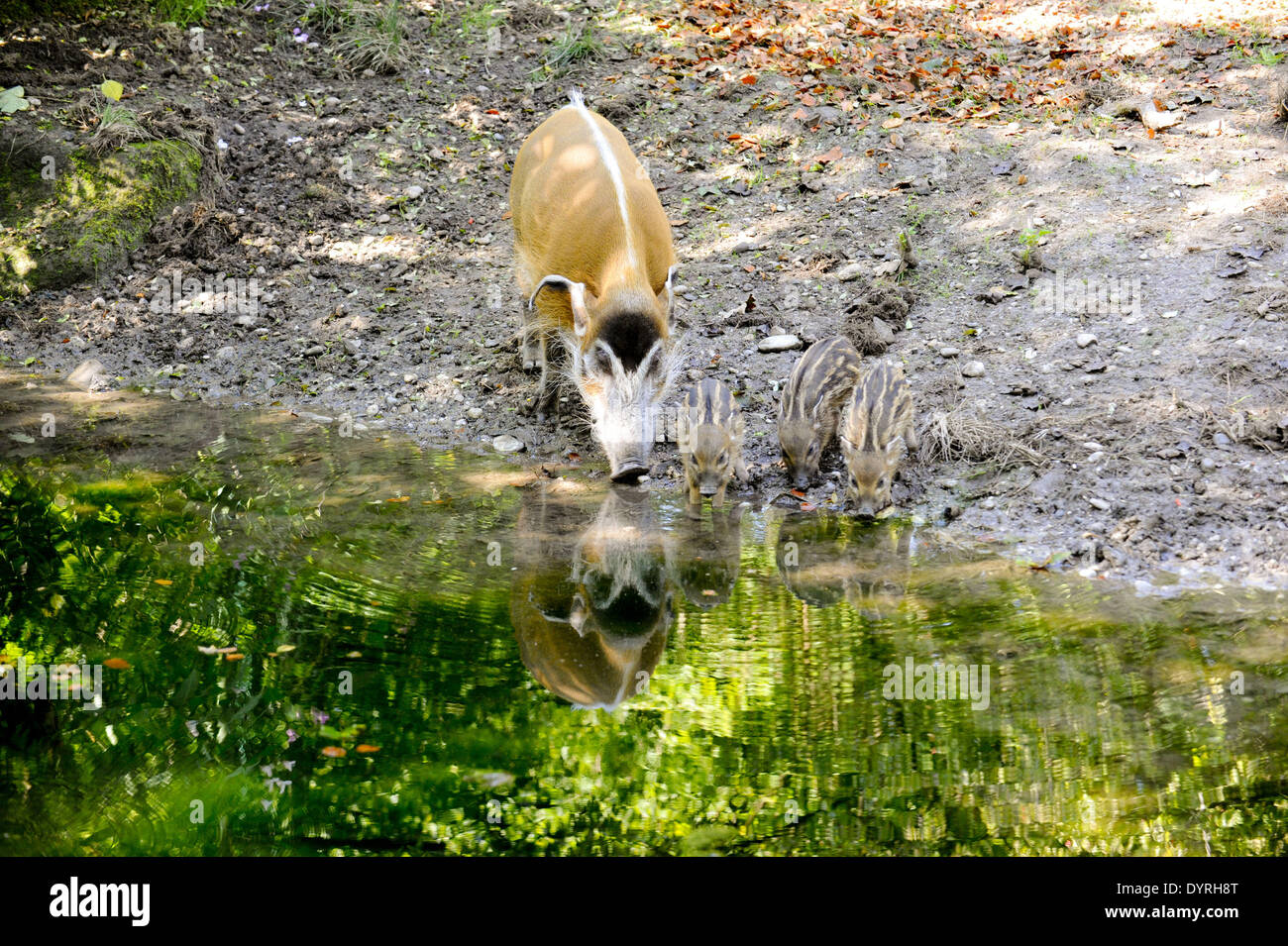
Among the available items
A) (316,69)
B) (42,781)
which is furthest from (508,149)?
(42,781)

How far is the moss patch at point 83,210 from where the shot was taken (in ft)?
28.2

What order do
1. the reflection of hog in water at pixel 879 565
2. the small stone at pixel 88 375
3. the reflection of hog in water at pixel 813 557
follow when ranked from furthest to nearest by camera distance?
the small stone at pixel 88 375, the reflection of hog in water at pixel 813 557, the reflection of hog in water at pixel 879 565

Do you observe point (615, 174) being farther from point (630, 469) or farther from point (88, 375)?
point (88, 375)

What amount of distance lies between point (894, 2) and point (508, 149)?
4.44m

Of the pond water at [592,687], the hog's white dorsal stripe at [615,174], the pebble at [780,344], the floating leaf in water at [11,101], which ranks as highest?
the floating leaf in water at [11,101]

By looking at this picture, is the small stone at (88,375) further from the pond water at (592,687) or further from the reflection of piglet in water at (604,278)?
the reflection of piglet in water at (604,278)

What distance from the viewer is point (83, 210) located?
8805 millimetres

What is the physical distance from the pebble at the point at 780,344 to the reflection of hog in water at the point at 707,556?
1679 mm

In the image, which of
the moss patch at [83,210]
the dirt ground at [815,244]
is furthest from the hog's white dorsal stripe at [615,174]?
the moss patch at [83,210]

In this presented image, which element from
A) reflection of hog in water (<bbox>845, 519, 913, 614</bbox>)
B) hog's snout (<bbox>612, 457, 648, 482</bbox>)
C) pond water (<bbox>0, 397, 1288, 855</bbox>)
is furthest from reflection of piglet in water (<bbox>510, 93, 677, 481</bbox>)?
reflection of hog in water (<bbox>845, 519, 913, 614</bbox>)

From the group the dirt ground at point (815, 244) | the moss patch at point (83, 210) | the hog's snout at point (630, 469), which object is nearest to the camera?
the dirt ground at point (815, 244)

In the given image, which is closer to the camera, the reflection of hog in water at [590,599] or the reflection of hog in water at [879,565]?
the reflection of hog in water at [590,599]

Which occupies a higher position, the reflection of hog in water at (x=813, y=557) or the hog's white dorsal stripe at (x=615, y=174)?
the hog's white dorsal stripe at (x=615, y=174)
